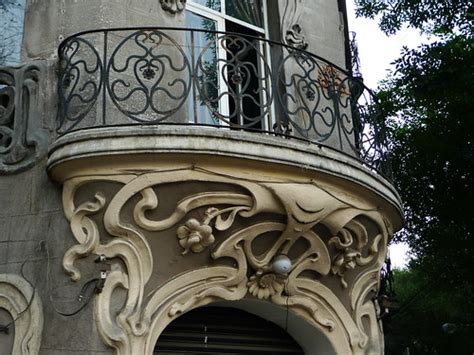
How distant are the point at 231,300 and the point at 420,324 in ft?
52.7

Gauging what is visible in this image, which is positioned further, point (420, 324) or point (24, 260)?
point (420, 324)

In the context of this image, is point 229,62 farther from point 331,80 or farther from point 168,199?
point 331,80

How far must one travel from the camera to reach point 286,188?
22.6ft

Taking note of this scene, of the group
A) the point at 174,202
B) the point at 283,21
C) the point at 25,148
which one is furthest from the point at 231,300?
the point at 283,21

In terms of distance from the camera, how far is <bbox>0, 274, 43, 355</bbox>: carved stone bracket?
6.48 m

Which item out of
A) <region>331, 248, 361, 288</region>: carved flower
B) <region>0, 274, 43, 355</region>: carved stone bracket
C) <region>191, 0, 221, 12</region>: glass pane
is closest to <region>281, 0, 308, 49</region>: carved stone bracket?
<region>191, 0, 221, 12</region>: glass pane

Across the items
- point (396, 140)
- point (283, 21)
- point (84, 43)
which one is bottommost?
point (84, 43)

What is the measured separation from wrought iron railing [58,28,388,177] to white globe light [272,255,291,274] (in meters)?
1.08

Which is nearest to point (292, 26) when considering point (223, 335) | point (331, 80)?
point (331, 80)

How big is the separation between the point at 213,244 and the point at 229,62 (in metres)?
1.58

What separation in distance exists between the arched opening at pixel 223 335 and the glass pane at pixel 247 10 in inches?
120

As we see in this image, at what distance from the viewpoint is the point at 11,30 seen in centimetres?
782

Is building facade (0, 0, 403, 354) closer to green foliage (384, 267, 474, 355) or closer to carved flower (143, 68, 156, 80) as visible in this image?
carved flower (143, 68, 156, 80)

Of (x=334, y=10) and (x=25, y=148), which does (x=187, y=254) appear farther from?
(x=334, y=10)
